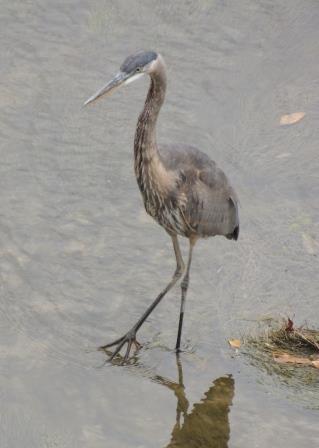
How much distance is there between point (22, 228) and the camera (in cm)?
683

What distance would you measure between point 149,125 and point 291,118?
3.22m

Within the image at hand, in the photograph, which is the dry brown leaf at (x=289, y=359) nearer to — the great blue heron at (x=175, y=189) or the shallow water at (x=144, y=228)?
the shallow water at (x=144, y=228)

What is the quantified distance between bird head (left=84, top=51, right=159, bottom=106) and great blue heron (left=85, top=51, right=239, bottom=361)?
0.01 metres

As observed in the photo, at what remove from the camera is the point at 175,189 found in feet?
19.4

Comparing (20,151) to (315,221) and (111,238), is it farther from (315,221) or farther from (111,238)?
(315,221)

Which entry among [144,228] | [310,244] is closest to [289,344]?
[310,244]

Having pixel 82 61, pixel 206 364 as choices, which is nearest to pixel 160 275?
pixel 206 364

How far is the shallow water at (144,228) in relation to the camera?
5.55 meters

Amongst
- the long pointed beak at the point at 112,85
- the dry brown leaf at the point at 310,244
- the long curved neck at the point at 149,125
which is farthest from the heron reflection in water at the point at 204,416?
the long pointed beak at the point at 112,85

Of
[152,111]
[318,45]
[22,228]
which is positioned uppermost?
[152,111]

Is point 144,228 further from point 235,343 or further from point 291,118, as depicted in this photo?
point 291,118

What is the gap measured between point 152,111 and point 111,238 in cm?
153

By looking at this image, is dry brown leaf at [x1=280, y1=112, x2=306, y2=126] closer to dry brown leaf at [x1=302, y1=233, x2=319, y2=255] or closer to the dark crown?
dry brown leaf at [x1=302, y1=233, x2=319, y2=255]

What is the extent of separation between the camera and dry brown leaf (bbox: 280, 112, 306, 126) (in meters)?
8.47
